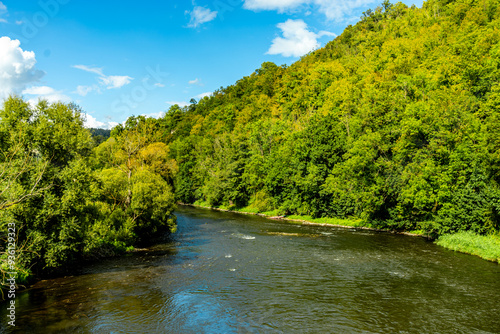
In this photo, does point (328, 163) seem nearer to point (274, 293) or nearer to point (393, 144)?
point (393, 144)

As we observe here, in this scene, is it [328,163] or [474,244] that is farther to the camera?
[328,163]

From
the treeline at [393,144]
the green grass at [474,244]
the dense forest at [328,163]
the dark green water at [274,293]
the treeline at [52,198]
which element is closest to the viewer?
the dark green water at [274,293]

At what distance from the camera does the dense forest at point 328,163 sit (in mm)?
25938

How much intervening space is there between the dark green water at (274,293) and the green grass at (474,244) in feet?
4.04

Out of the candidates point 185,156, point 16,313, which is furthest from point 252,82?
point 16,313

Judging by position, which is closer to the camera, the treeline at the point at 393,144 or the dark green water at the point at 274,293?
the dark green water at the point at 274,293

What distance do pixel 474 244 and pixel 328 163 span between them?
31.5 metres

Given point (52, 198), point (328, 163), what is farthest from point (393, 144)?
point (52, 198)

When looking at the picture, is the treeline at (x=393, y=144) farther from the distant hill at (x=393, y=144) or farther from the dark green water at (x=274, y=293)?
the dark green water at (x=274, y=293)

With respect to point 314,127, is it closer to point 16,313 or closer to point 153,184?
point 153,184

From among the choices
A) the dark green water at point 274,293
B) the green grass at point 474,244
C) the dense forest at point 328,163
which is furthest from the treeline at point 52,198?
the green grass at point 474,244

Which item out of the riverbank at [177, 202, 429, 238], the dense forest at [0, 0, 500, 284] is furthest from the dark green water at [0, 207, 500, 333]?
the riverbank at [177, 202, 429, 238]

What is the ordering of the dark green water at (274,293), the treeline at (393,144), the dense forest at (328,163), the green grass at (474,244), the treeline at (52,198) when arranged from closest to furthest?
the dark green water at (274,293), the treeline at (52,198), the dense forest at (328,163), the green grass at (474,244), the treeline at (393,144)

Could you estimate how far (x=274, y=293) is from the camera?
22609 mm
